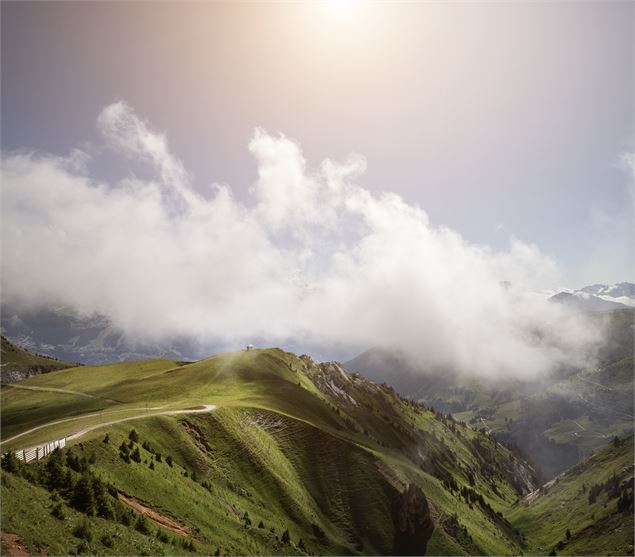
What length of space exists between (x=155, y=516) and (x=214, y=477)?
27.1 m

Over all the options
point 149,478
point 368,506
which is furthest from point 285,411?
point 149,478

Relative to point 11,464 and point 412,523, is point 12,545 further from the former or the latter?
point 412,523

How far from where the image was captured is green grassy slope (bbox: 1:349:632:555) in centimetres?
4169

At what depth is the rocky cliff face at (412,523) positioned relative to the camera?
9881cm

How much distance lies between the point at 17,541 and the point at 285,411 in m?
94.8

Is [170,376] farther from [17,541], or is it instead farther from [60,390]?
[17,541]

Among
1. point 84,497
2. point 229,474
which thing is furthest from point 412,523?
point 84,497

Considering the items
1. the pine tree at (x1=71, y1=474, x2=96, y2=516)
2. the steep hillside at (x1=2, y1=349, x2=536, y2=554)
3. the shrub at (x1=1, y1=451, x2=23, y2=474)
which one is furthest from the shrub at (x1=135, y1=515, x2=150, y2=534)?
the shrub at (x1=1, y1=451, x2=23, y2=474)

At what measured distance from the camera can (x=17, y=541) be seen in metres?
29.8

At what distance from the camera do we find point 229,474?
80812mm

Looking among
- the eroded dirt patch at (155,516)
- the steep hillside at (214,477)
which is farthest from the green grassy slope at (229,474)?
the eroded dirt patch at (155,516)

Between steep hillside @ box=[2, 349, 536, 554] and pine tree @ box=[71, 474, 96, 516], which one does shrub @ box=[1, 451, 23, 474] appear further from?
pine tree @ box=[71, 474, 96, 516]

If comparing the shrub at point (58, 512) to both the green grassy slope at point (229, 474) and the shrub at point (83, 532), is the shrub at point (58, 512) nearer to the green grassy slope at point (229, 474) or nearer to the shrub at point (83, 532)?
the green grassy slope at point (229, 474)

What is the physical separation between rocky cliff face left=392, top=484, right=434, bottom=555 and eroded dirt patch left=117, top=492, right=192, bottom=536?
65.1 metres
